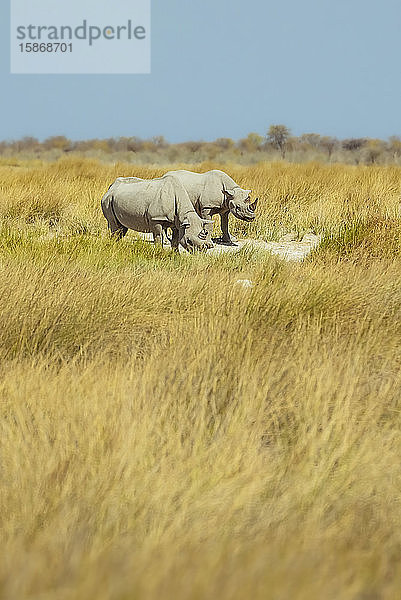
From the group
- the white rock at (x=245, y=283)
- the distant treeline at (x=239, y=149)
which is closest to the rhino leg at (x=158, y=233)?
the white rock at (x=245, y=283)

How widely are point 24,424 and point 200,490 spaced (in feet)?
2.33

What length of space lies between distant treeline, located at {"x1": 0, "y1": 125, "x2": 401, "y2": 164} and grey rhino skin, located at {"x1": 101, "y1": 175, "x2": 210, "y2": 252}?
696 inches

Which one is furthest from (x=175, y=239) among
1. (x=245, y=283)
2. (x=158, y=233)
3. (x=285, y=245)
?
(x=245, y=283)

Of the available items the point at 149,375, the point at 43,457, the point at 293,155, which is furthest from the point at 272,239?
the point at 293,155

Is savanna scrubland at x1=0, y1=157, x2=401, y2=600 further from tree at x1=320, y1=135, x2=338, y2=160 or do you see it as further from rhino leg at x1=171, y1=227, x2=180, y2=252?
tree at x1=320, y1=135, x2=338, y2=160

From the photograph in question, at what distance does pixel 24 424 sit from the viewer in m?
2.49

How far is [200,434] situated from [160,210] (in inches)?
229

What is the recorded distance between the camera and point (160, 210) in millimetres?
8070

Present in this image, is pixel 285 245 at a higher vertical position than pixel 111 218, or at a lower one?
lower

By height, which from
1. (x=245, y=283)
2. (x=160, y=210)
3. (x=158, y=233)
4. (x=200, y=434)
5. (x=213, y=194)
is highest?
(x=213, y=194)

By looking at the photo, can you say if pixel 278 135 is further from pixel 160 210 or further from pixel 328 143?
pixel 160 210

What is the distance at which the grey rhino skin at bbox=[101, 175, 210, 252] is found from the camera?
778 centimetres

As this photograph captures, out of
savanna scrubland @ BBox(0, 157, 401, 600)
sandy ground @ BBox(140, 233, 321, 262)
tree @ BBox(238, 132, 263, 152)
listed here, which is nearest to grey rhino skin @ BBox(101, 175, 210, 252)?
sandy ground @ BBox(140, 233, 321, 262)

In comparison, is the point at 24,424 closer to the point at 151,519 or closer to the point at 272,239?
Answer: the point at 151,519
